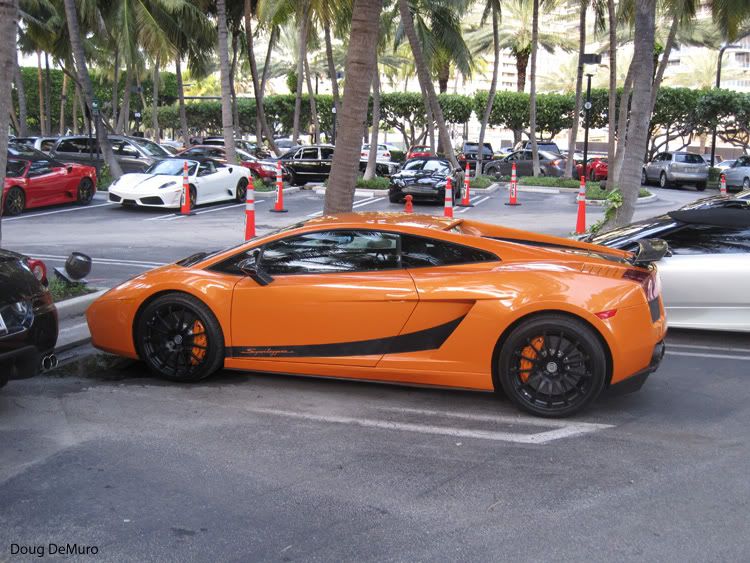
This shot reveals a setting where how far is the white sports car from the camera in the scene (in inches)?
310

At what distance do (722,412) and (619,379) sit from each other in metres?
0.95

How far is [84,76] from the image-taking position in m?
23.8

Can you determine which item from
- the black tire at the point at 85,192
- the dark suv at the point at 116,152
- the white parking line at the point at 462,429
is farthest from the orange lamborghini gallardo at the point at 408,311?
the dark suv at the point at 116,152

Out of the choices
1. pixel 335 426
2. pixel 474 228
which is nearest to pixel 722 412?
pixel 474 228

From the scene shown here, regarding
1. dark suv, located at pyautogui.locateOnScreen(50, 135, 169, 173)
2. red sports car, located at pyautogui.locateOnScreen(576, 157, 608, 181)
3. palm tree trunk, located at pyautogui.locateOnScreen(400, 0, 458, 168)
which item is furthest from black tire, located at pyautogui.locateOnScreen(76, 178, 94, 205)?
red sports car, located at pyautogui.locateOnScreen(576, 157, 608, 181)

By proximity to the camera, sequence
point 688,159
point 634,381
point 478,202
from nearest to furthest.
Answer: point 634,381 < point 478,202 < point 688,159

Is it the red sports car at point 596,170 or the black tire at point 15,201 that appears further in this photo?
the red sports car at point 596,170

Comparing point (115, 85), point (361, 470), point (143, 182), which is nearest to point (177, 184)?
point (143, 182)

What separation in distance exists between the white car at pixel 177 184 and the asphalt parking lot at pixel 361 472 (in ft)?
45.4

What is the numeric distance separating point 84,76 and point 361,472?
21949 mm

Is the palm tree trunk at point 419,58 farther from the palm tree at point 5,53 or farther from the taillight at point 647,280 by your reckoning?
the taillight at point 647,280

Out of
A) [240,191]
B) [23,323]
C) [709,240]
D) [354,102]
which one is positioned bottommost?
[23,323]

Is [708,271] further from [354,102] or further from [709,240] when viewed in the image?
[354,102]

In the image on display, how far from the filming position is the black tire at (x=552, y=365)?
5652mm
